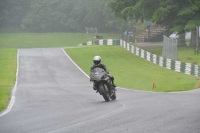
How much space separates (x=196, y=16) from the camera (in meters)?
45.2

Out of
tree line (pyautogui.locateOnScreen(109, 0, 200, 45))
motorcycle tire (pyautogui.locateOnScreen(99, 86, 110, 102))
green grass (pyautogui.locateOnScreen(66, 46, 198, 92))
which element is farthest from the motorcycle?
tree line (pyautogui.locateOnScreen(109, 0, 200, 45))

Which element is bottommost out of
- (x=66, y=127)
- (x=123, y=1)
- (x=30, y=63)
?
(x=30, y=63)

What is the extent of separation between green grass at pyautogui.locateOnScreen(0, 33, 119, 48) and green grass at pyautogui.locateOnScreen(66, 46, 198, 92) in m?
30.1

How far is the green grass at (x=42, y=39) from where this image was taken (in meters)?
86.6

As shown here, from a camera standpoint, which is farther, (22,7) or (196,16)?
(22,7)

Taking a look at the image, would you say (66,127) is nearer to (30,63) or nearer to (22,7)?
(30,63)

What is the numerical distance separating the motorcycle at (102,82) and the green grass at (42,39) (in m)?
67.7

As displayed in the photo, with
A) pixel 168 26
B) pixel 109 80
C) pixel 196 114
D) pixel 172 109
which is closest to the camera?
pixel 196 114

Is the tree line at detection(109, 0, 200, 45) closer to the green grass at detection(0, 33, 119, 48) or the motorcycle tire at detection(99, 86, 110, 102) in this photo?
the motorcycle tire at detection(99, 86, 110, 102)

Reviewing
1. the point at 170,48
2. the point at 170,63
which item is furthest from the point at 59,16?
the point at 170,63

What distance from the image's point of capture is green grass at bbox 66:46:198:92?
27.5 meters

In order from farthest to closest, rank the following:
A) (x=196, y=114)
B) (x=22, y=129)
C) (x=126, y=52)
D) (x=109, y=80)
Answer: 1. (x=126, y=52)
2. (x=109, y=80)
3. (x=196, y=114)
4. (x=22, y=129)

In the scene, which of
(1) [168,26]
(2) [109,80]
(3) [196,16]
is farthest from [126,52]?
(2) [109,80]

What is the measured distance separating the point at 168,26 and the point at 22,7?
54.7 m
